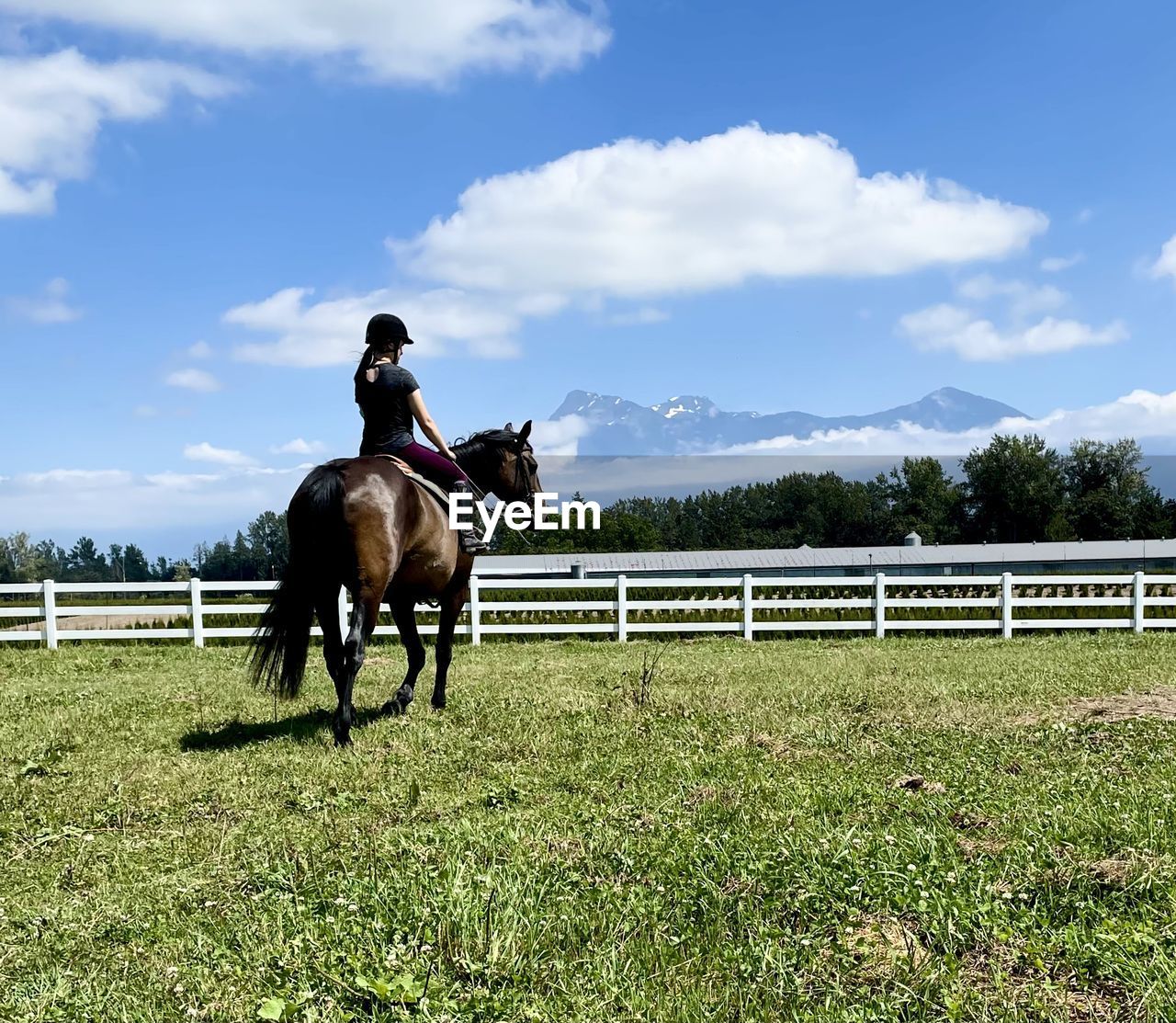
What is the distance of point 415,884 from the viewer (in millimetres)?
3641

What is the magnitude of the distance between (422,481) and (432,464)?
30 cm

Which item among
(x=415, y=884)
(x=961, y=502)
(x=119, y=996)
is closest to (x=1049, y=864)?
(x=415, y=884)

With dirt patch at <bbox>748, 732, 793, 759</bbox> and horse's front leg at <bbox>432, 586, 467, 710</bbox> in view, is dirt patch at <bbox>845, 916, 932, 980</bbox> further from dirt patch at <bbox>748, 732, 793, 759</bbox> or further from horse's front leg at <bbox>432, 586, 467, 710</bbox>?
horse's front leg at <bbox>432, 586, 467, 710</bbox>

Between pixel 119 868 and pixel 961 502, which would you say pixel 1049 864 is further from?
pixel 961 502

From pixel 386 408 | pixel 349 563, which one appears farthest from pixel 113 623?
pixel 349 563

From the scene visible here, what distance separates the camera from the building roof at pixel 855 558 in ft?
184

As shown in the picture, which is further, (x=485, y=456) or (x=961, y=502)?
(x=961, y=502)

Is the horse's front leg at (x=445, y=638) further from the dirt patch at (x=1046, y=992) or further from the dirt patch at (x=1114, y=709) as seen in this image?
the dirt patch at (x=1046, y=992)

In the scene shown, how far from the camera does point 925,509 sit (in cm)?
10025

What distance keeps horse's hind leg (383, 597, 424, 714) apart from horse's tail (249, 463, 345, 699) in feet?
2.92

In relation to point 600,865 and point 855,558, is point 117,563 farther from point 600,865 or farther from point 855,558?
point 600,865

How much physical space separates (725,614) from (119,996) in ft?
59.5

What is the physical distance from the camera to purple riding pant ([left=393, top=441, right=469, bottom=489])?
786cm

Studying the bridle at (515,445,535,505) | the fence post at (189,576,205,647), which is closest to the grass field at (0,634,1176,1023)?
the bridle at (515,445,535,505)
